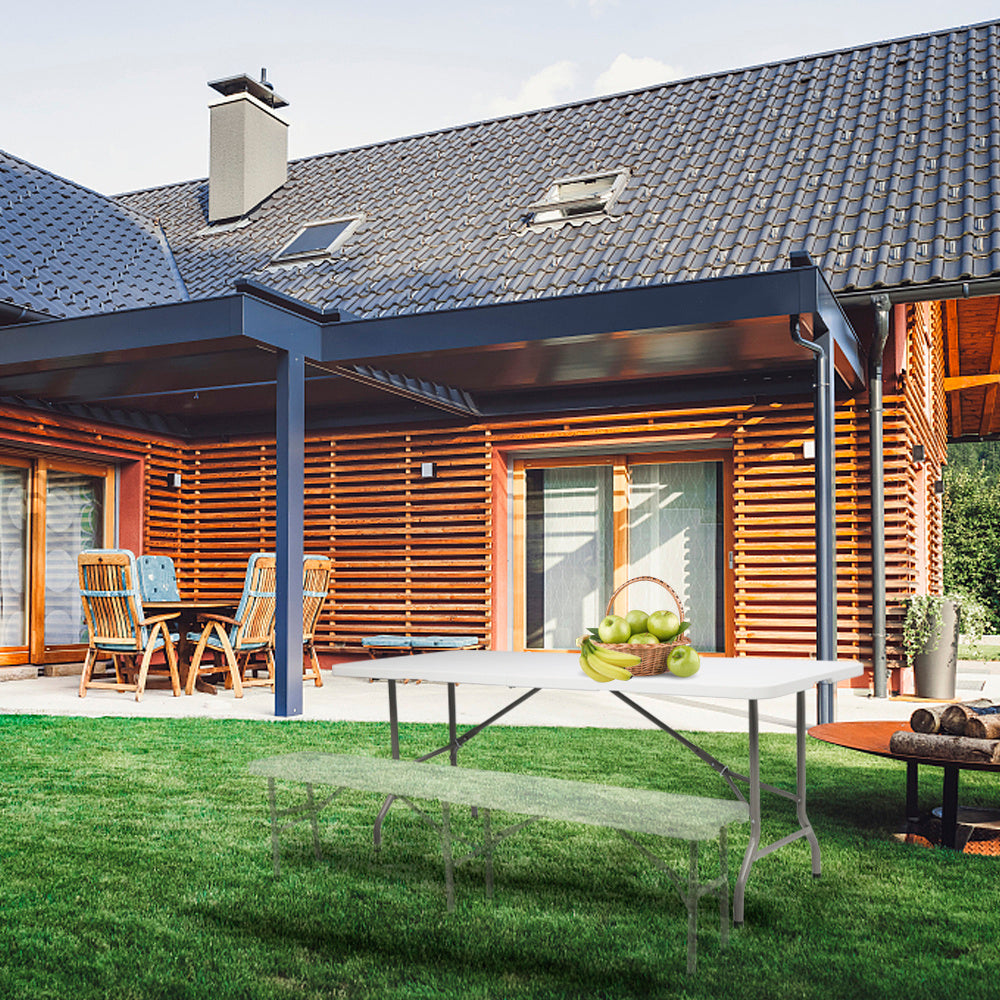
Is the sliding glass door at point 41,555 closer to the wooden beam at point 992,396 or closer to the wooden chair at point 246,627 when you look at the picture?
the wooden chair at point 246,627

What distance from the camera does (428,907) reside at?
2979 mm

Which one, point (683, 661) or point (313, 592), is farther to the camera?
point (313, 592)

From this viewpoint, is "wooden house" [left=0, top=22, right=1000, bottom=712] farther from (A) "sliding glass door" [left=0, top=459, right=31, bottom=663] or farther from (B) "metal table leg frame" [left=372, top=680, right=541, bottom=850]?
(B) "metal table leg frame" [left=372, top=680, right=541, bottom=850]

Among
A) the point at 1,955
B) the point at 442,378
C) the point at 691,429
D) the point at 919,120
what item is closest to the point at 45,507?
the point at 442,378

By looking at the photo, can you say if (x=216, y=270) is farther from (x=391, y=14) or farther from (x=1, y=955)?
(x=1, y=955)

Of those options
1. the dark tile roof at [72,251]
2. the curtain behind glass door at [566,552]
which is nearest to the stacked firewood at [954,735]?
the curtain behind glass door at [566,552]

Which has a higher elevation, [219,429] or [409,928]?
[219,429]

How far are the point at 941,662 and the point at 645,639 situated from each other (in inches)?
208

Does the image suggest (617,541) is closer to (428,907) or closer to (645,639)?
(645,639)

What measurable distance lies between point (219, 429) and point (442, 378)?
3.33 metres

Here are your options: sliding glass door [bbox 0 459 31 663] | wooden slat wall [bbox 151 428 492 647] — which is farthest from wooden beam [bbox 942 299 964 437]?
sliding glass door [bbox 0 459 31 663]

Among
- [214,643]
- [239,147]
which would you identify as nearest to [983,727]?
[214,643]

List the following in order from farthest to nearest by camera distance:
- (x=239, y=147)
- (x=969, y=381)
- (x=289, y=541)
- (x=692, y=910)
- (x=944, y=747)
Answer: (x=239, y=147)
(x=969, y=381)
(x=289, y=541)
(x=944, y=747)
(x=692, y=910)

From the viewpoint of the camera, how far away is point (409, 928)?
280 centimetres
